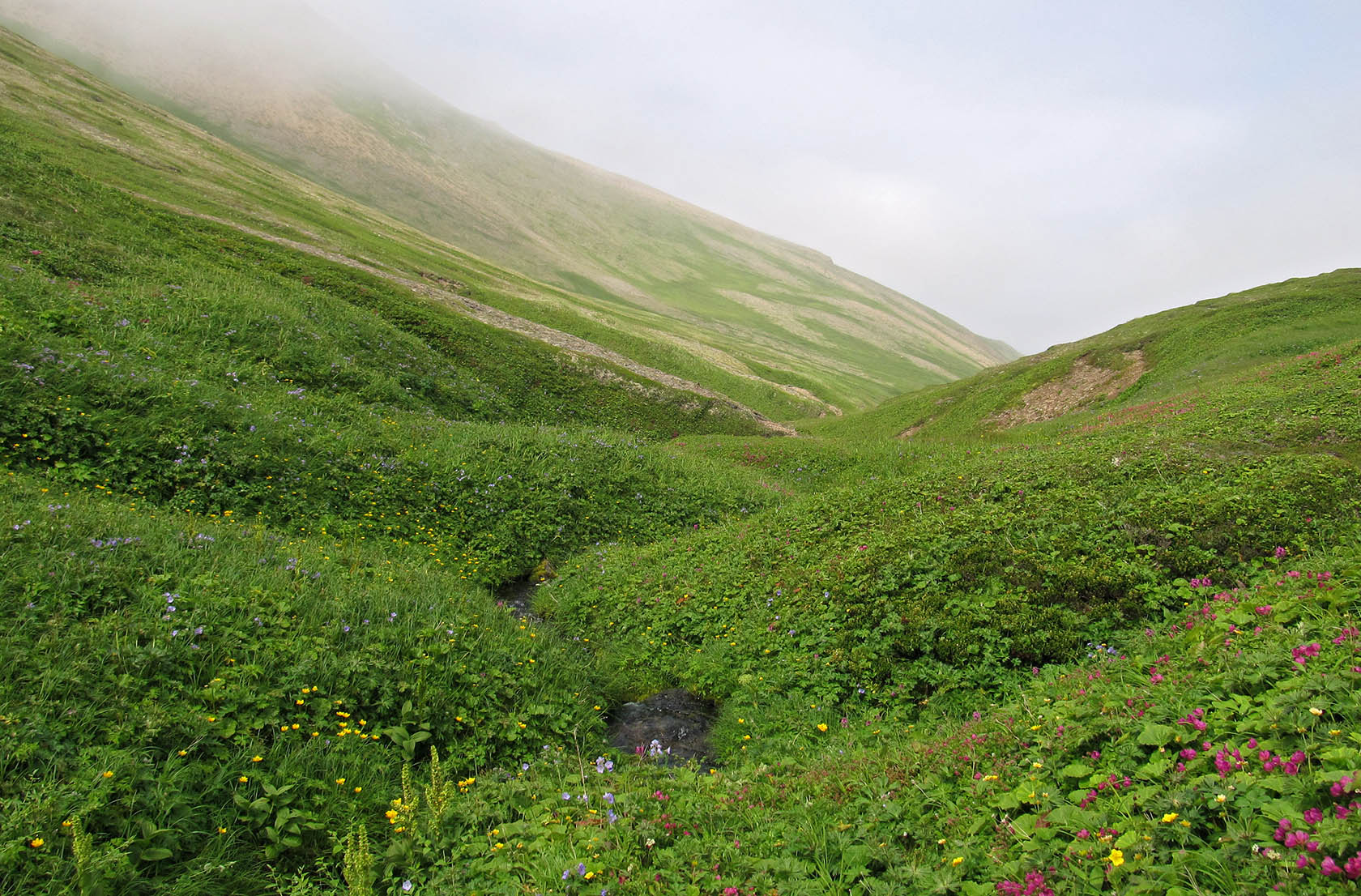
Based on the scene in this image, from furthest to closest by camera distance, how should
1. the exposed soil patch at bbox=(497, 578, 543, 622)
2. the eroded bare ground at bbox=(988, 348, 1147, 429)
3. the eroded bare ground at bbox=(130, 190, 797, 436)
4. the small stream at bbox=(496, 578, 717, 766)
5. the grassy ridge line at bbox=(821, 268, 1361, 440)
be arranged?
1. the eroded bare ground at bbox=(130, 190, 797, 436)
2. the eroded bare ground at bbox=(988, 348, 1147, 429)
3. the grassy ridge line at bbox=(821, 268, 1361, 440)
4. the exposed soil patch at bbox=(497, 578, 543, 622)
5. the small stream at bbox=(496, 578, 717, 766)

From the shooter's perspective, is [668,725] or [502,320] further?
[502,320]

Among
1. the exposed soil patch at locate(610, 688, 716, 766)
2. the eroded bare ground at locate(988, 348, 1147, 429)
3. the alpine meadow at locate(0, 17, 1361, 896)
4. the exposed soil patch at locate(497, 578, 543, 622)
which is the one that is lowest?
the exposed soil patch at locate(497, 578, 543, 622)

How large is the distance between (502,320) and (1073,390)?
4082 cm

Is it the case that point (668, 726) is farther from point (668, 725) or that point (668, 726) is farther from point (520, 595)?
point (520, 595)

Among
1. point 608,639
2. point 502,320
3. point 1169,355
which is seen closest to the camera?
point 608,639

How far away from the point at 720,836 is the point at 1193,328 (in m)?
49.6

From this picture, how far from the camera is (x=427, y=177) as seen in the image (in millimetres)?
156750

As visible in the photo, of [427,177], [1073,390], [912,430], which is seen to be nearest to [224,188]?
[912,430]

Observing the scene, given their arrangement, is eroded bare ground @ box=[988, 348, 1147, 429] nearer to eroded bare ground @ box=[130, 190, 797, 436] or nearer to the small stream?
eroded bare ground @ box=[130, 190, 797, 436]

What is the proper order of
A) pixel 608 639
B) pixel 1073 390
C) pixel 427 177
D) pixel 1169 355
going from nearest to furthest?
pixel 608 639, pixel 1169 355, pixel 1073 390, pixel 427 177

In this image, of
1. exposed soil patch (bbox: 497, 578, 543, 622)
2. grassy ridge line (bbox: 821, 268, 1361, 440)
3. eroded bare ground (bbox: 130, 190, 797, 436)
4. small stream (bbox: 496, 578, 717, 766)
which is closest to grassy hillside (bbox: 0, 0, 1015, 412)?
eroded bare ground (bbox: 130, 190, 797, 436)

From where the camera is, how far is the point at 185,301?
22.7 m

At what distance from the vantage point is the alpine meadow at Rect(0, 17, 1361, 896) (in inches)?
200

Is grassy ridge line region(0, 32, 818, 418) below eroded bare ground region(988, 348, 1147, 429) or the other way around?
below
